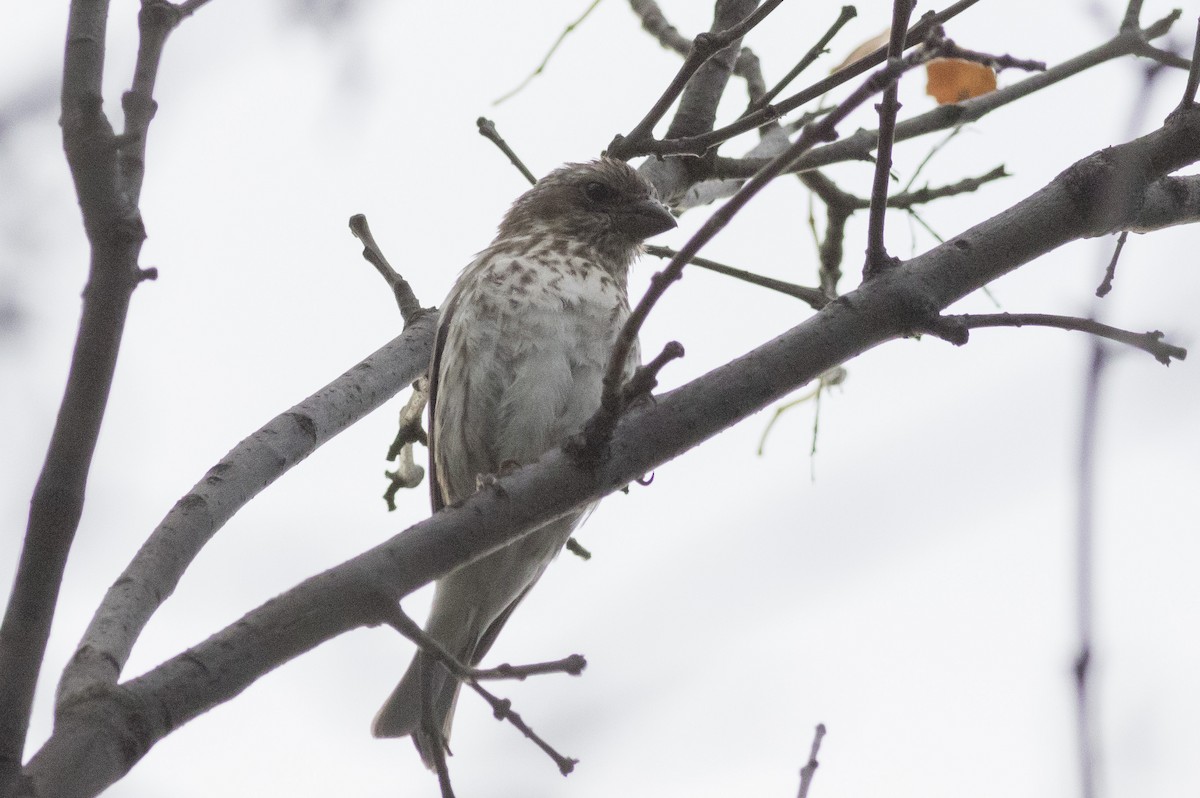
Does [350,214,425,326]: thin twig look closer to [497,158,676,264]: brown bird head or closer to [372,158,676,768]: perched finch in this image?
[372,158,676,768]: perched finch

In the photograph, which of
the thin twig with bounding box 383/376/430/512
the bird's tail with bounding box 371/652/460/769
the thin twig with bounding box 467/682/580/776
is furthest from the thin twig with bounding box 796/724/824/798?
the thin twig with bounding box 383/376/430/512

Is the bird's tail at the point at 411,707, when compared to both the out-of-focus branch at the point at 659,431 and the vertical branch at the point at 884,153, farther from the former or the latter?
the vertical branch at the point at 884,153

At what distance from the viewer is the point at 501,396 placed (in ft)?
18.1

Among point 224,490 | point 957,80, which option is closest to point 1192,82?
point 957,80

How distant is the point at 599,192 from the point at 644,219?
0.40m

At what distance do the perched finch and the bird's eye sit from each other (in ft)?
2.38

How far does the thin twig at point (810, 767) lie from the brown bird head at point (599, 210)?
3.22m

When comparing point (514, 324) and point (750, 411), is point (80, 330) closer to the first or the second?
point (750, 411)

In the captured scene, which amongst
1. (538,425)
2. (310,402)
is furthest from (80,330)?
(538,425)

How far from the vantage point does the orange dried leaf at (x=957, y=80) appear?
18.8 feet

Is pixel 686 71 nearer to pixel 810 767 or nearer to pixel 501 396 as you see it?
pixel 501 396

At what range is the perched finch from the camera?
216 inches

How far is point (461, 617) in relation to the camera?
5922mm

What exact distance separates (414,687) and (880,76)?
3.75m
